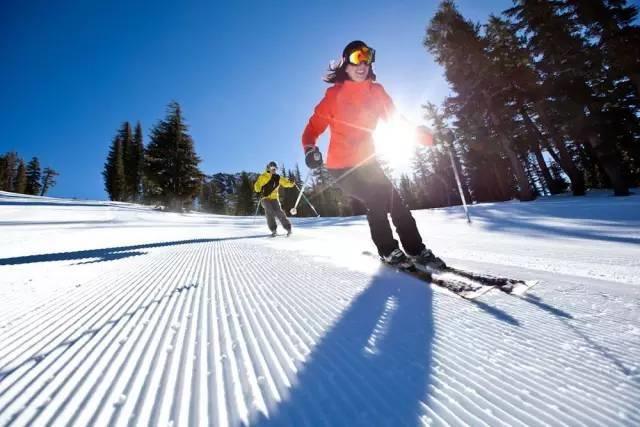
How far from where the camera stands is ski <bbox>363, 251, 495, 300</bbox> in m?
1.87

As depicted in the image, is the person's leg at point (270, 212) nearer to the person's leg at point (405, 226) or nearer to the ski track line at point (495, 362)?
the person's leg at point (405, 226)

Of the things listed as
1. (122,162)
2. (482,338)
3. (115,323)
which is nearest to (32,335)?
(115,323)

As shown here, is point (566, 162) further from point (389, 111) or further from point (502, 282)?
point (502, 282)

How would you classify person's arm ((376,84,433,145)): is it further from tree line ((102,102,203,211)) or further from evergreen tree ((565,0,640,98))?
tree line ((102,102,203,211))

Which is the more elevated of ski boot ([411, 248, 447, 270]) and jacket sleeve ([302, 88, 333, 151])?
jacket sleeve ([302, 88, 333, 151])

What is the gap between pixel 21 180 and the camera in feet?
192

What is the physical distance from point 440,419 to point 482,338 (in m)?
0.57

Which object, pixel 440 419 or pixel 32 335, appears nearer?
pixel 440 419

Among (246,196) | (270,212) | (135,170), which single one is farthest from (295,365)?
(135,170)

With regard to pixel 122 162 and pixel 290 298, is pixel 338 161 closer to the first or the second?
pixel 290 298

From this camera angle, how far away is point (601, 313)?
1.36m

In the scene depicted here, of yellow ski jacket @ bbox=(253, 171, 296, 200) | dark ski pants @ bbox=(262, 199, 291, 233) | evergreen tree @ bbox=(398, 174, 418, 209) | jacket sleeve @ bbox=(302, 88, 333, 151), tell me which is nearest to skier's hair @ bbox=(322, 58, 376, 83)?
jacket sleeve @ bbox=(302, 88, 333, 151)

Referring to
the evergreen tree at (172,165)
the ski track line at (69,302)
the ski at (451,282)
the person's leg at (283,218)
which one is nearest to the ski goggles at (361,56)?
the ski at (451,282)

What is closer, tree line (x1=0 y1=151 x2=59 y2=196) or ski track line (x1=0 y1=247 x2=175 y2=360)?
ski track line (x1=0 y1=247 x2=175 y2=360)
